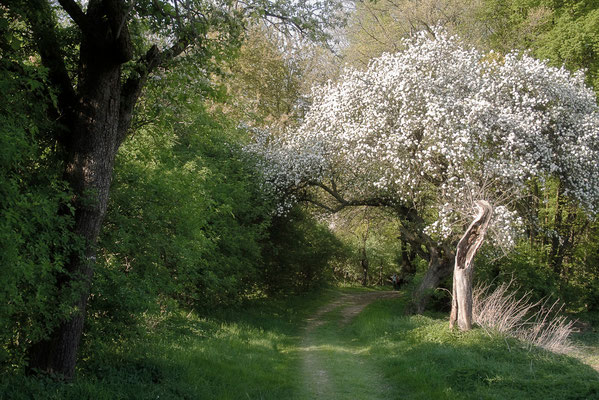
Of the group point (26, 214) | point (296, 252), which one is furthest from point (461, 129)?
point (26, 214)

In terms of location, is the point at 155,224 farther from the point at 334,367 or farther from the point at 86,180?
the point at 334,367

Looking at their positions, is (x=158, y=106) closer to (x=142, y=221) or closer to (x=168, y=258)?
(x=142, y=221)

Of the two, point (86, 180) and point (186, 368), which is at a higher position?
point (86, 180)

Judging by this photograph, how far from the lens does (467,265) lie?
487 inches

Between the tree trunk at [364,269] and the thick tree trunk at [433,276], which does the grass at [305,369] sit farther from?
the tree trunk at [364,269]

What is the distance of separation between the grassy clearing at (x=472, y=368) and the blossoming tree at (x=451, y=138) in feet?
11.8

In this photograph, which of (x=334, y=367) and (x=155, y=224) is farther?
(x=334, y=367)

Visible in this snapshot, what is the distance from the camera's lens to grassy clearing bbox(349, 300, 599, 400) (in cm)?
820

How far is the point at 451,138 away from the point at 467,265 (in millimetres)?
4693

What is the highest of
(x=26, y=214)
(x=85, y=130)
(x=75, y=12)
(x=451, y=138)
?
(x=451, y=138)

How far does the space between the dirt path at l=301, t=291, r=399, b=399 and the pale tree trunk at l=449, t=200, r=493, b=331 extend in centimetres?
268

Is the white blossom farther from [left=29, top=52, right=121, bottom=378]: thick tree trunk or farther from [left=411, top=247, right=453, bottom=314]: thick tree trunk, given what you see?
[left=29, top=52, right=121, bottom=378]: thick tree trunk

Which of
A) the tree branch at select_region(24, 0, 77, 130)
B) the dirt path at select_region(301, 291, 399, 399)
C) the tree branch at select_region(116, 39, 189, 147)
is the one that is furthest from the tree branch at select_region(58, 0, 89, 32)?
the dirt path at select_region(301, 291, 399, 399)

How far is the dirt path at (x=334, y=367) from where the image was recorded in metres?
9.34
